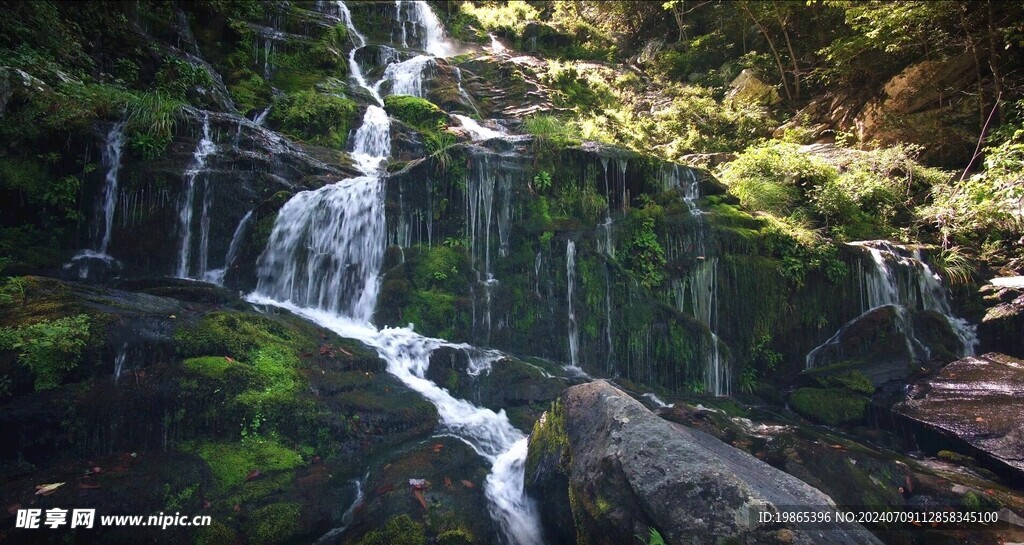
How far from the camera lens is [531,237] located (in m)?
8.84

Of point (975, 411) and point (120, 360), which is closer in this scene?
point (120, 360)

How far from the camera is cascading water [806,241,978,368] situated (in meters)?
8.80

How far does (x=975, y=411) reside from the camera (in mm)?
6383

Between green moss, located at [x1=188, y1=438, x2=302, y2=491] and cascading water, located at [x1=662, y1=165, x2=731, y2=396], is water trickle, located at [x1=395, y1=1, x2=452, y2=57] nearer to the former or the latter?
cascading water, located at [x1=662, y1=165, x2=731, y2=396]

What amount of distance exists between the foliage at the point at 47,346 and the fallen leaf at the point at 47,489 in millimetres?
982

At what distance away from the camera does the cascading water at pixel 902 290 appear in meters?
8.80

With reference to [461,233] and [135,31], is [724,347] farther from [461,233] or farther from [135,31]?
[135,31]

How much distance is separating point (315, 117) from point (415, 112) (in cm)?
341

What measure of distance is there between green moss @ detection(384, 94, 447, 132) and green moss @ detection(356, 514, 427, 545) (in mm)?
12886

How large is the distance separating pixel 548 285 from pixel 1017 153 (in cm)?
1041

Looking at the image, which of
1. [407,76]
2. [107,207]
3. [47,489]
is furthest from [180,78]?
[47,489]

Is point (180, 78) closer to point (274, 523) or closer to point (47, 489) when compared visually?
point (47, 489)

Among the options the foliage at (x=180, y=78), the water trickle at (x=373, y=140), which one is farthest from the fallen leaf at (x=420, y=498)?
the foliage at (x=180, y=78)

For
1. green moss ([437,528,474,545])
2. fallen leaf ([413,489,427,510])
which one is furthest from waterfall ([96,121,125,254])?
green moss ([437,528,474,545])
